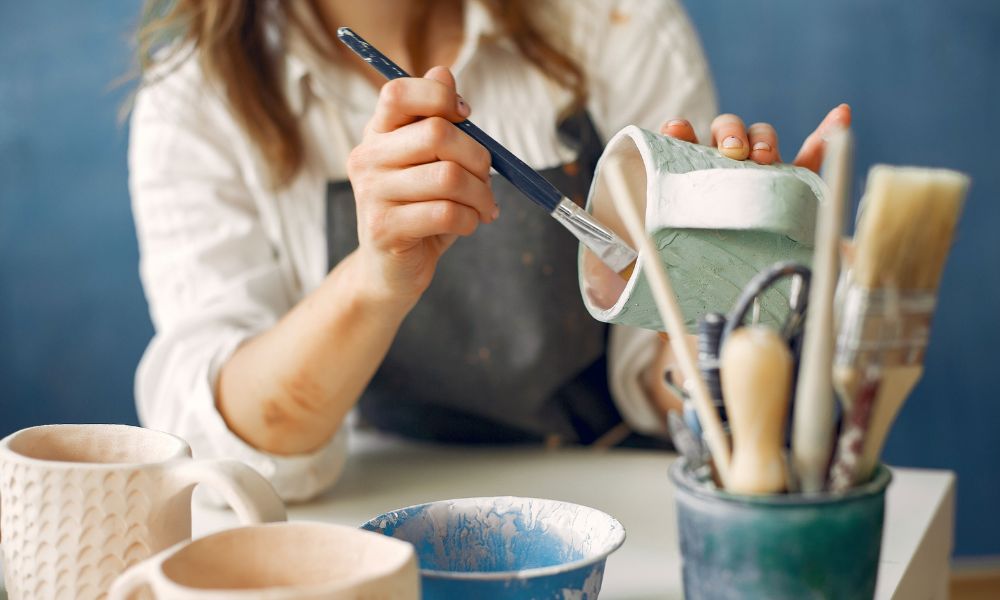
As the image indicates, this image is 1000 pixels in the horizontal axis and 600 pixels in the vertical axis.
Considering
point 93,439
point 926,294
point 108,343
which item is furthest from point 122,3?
point 926,294

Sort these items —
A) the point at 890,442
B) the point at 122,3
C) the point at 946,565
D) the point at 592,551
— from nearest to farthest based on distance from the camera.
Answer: the point at 592,551
the point at 946,565
the point at 122,3
the point at 890,442

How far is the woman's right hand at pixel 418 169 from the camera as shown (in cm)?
55

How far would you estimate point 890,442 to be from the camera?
173 centimetres

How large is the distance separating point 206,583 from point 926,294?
255 mm

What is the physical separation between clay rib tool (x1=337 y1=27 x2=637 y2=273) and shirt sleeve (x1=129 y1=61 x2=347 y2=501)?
0.35 metres

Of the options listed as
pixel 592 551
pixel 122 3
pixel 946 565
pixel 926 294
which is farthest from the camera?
pixel 122 3

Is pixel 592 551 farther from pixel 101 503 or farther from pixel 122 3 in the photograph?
pixel 122 3

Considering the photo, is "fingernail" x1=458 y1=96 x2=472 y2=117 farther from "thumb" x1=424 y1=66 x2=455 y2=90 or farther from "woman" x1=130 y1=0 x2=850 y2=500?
"woman" x1=130 y1=0 x2=850 y2=500

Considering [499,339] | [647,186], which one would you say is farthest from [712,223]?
[499,339]

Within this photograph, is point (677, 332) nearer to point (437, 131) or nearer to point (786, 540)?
point (786, 540)

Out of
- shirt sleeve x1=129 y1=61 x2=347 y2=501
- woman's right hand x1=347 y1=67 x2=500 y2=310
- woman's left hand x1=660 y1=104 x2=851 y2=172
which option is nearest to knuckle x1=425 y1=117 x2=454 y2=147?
woman's right hand x1=347 y1=67 x2=500 y2=310

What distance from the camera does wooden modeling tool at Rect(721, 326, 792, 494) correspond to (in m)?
0.31

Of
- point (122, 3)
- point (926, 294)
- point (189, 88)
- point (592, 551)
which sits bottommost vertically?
point (592, 551)

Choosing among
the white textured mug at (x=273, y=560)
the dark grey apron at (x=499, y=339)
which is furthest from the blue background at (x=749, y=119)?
the white textured mug at (x=273, y=560)
